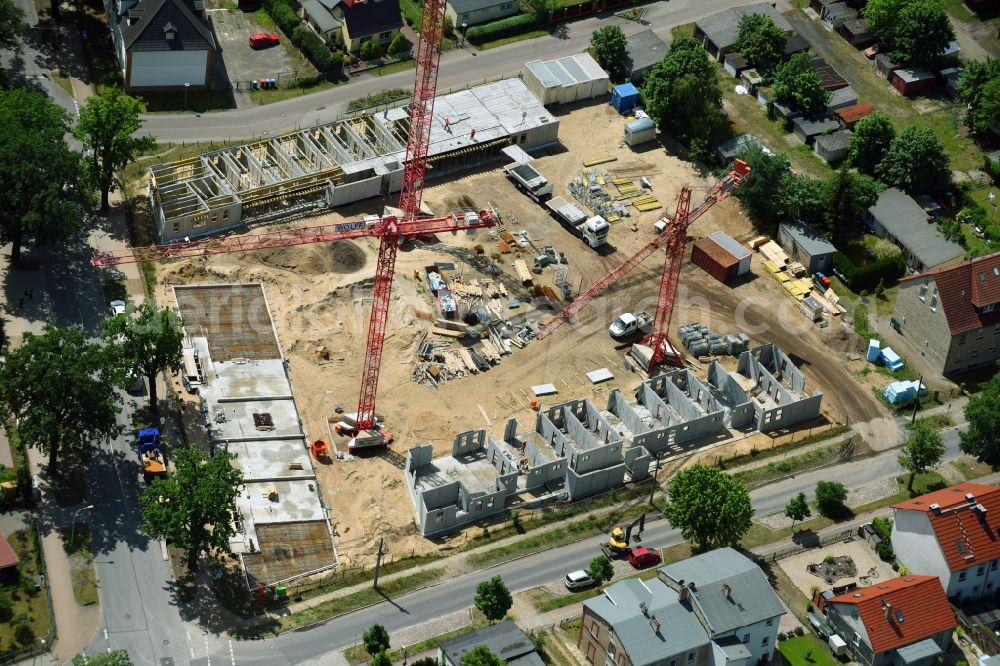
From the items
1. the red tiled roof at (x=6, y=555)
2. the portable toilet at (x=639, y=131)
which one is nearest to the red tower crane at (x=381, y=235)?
the portable toilet at (x=639, y=131)

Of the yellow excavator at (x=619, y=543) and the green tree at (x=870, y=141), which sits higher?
the green tree at (x=870, y=141)

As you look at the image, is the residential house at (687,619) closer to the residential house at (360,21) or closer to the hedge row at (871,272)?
the hedge row at (871,272)

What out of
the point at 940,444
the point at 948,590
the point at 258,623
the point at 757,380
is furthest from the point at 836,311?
the point at 258,623

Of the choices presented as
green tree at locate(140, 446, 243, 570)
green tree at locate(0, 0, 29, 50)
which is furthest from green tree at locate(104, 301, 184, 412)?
green tree at locate(0, 0, 29, 50)

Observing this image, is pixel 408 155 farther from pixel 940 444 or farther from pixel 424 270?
pixel 940 444

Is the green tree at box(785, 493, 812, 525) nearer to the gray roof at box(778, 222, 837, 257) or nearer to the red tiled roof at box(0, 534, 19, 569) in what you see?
the gray roof at box(778, 222, 837, 257)

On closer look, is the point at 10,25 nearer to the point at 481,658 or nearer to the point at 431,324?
the point at 431,324
